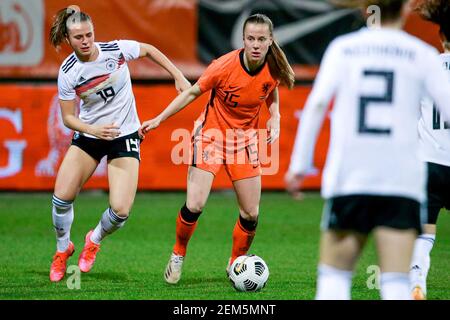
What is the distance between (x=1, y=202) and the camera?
12.2 m

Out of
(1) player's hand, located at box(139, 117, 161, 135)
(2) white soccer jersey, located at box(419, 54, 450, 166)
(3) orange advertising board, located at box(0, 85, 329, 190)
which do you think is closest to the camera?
(2) white soccer jersey, located at box(419, 54, 450, 166)

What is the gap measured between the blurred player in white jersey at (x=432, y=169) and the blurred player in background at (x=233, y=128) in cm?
137

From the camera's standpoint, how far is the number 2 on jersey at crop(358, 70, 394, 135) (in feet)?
13.1

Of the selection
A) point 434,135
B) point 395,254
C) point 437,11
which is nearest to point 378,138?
point 395,254

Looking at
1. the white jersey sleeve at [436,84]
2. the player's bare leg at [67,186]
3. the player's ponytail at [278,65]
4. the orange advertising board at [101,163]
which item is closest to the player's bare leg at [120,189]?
the player's bare leg at [67,186]

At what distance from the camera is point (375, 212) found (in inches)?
160

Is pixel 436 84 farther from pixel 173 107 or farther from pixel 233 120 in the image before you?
pixel 233 120

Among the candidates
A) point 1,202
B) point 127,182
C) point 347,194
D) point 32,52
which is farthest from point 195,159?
point 32,52

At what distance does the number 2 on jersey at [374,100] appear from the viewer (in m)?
3.99

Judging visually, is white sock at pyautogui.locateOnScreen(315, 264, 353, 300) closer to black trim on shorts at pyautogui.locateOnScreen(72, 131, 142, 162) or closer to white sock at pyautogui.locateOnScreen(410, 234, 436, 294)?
white sock at pyautogui.locateOnScreen(410, 234, 436, 294)

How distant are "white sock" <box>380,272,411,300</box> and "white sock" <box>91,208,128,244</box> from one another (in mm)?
3482

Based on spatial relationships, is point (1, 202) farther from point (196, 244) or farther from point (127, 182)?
point (127, 182)

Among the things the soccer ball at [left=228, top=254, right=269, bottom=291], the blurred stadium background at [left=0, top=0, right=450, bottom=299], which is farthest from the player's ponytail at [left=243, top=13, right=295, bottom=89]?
the blurred stadium background at [left=0, top=0, right=450, bottom=299]

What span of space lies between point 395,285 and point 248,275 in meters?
2.57
